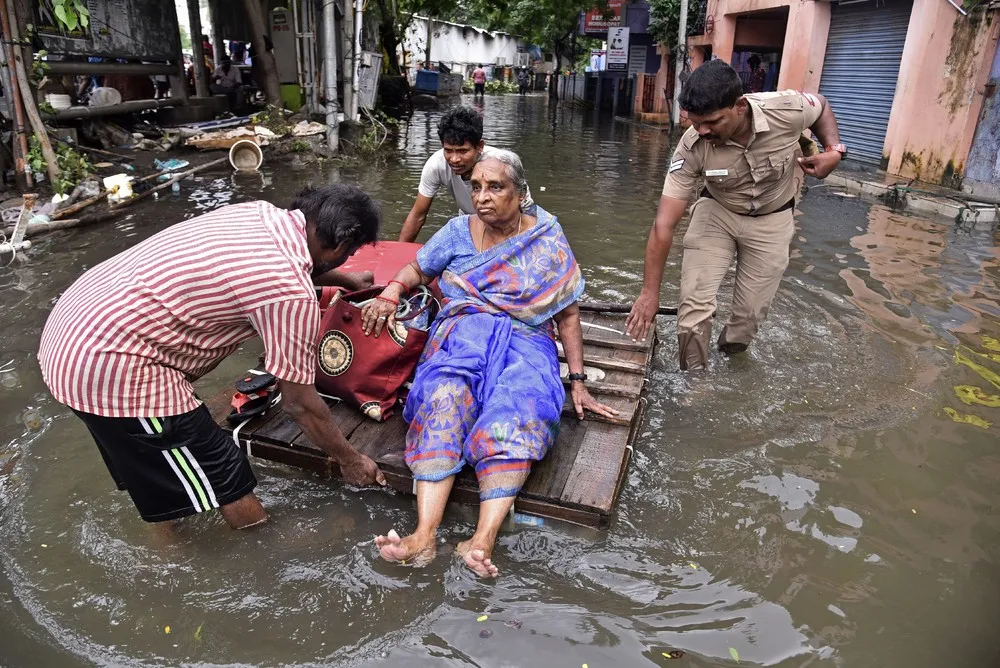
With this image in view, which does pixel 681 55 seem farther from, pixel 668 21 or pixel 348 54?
pixel 348 54

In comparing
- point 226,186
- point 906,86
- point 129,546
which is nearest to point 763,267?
point 129,546

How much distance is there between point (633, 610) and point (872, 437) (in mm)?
1896

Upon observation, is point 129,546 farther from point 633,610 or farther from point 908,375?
point 908,375

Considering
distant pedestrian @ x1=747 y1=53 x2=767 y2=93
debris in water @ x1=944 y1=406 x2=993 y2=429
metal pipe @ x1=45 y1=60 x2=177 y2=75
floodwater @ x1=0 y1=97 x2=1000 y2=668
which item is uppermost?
distant pedestrian @ x1=747 y1=53 x2=767 y2=93

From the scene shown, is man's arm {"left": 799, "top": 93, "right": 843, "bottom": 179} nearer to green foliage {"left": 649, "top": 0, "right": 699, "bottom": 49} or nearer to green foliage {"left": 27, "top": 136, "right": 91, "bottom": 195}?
green foliage {"left": 27, "top": 136, "right": 91, "bottom": 195}

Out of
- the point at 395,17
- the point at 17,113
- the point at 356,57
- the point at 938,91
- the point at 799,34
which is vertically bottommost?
the point at 17,113

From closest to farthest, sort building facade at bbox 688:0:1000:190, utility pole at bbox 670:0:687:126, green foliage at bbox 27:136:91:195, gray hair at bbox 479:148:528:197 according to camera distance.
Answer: gray hair at bbox 479:148:528:197, green foliage at bbox 27:136:91:195, building facade at bbox 688:0:1000:190, utility pole at bbox 670:0:687:126

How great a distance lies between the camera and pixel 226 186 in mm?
9344

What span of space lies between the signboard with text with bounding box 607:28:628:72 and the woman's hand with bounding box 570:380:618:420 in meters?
23.6

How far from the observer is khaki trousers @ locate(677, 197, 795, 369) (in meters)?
4.13

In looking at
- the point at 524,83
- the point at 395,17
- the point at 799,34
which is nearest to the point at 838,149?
the point at 799,34

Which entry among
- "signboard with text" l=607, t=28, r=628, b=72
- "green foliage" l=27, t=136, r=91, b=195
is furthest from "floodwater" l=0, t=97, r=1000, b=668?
Answer: "signboard with text" l=607, t=28, r=628, b=72

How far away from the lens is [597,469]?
9.45ft

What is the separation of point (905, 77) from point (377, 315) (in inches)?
410
